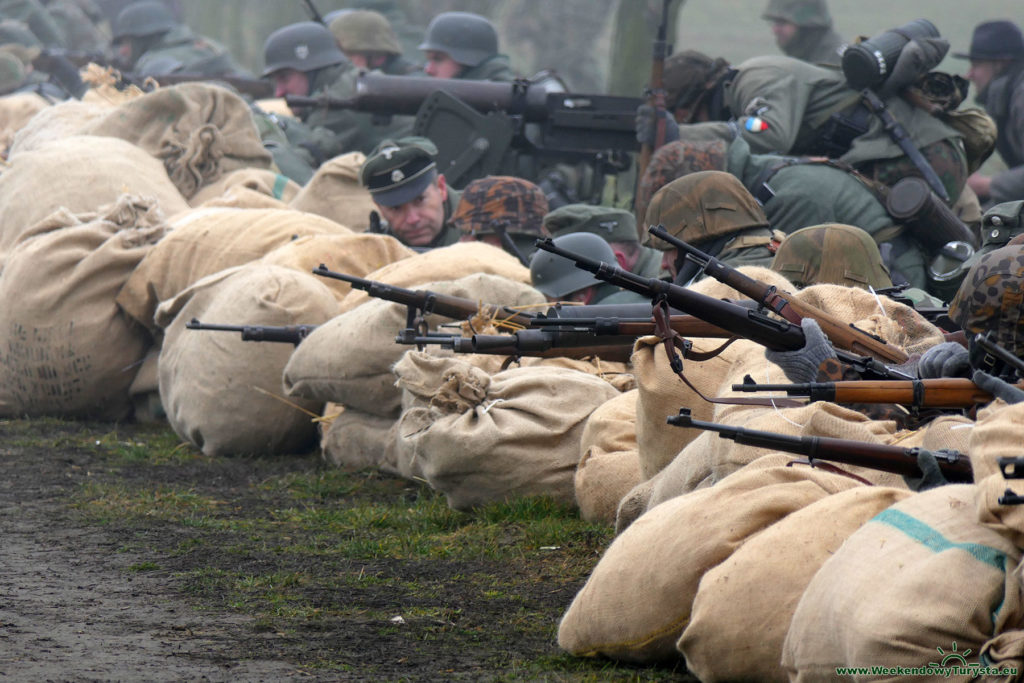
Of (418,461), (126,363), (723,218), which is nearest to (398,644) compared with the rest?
(418,461)

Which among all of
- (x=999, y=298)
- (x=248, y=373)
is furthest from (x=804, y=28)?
(x=999, y=298)

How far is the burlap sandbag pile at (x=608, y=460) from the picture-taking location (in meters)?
4.62

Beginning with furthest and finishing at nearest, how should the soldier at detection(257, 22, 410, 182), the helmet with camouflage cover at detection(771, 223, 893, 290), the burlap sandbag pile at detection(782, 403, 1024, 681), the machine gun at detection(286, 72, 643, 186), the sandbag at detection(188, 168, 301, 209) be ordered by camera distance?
the soldier at detection(257, 22, 410, 182), the machine gun at detection(286, 72, 643, 186), the sandbag at detection(188, 168, 301, 209), the helmet with camouflage cover at detection(771, 223, 893, 290), the burlap sandbag pile at detection(782, 403, 1024, 681)

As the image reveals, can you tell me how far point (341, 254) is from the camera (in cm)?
683

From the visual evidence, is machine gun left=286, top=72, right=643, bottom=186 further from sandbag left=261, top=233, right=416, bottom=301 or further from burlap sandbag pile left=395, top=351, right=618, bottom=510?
burlap sandbag pile left=395, top=351, right=618, bottom=510

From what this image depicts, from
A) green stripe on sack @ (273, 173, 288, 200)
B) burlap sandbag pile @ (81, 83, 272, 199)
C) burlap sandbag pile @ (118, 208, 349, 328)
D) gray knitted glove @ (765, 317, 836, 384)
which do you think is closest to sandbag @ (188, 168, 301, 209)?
green stripe on sack @ (273, 173, 288, 200)

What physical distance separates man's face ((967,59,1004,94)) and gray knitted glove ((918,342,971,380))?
588 cm

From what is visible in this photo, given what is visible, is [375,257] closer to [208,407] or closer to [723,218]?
[208,407]

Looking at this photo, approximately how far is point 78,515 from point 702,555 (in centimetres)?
295

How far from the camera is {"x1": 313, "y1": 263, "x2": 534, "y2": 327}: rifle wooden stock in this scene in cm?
532

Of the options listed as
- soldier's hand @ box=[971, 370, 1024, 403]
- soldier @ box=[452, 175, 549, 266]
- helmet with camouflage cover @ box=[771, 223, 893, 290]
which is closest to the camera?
soldier's hand @ box=[971, 370, 1024, 403]

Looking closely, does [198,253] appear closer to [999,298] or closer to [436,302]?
[436,302]

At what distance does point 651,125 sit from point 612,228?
2.00 m

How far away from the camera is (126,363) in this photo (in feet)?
24.4
